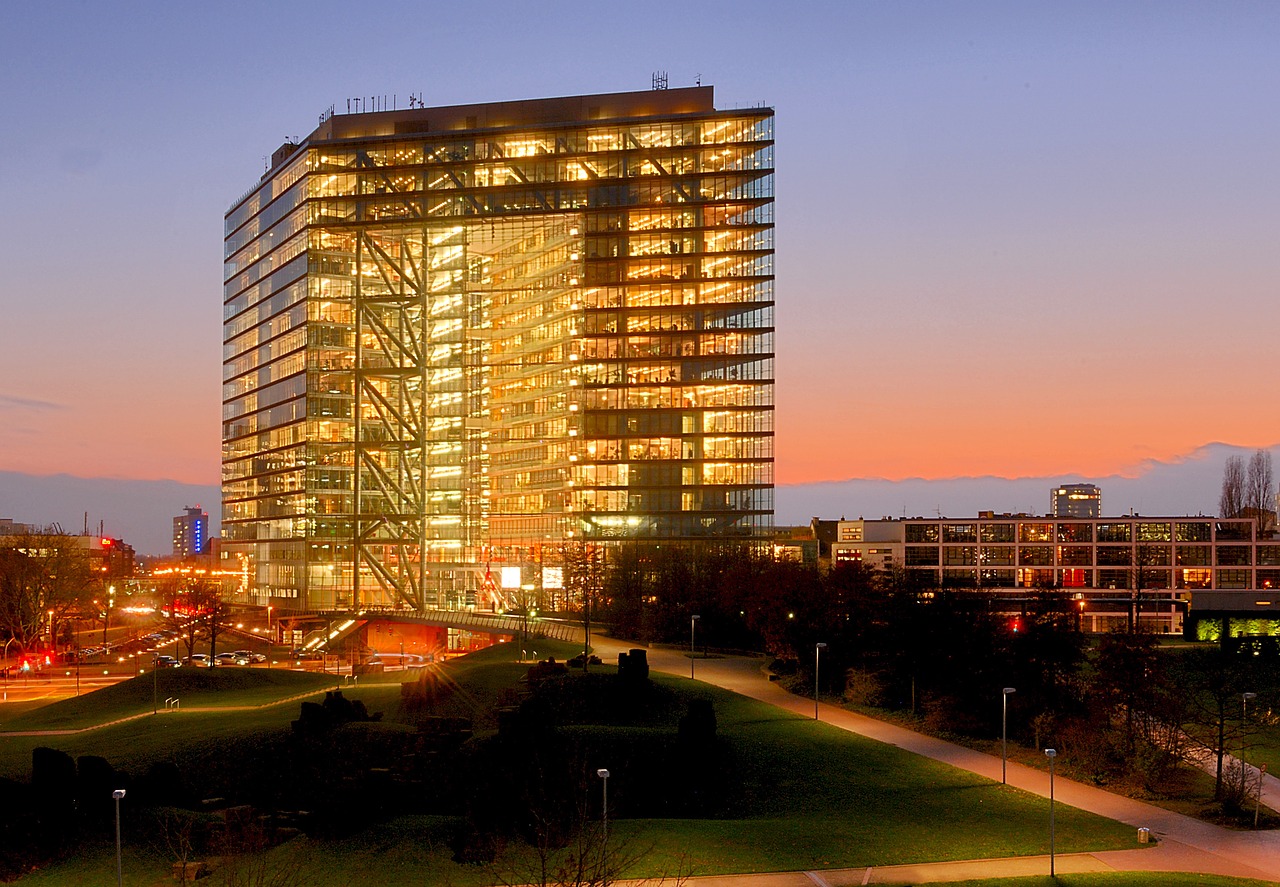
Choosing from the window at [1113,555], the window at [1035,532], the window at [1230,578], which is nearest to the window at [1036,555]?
the window at [1035,532]

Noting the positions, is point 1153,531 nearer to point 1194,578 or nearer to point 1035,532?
point 1194,578

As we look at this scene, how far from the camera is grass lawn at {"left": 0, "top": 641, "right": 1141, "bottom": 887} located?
128 feet

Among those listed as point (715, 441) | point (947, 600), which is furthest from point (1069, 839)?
point (715, 441)

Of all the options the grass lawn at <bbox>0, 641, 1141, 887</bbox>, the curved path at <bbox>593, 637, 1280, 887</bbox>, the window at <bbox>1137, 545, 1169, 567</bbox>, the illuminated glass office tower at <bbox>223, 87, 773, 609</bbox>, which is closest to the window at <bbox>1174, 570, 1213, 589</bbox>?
the window at <bbox>1137, 545, 1169, 567</bbox>

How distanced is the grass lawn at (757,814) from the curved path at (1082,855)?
99cm

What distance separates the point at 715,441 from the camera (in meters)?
156

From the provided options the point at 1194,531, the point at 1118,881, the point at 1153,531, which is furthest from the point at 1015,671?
the point at 1194,531

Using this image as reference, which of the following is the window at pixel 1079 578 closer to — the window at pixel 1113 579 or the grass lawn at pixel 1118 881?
the window at pixel 1113 579

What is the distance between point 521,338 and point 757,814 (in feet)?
392

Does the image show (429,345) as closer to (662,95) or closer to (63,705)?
(662,95)

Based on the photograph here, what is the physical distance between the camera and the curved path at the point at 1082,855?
125 feet

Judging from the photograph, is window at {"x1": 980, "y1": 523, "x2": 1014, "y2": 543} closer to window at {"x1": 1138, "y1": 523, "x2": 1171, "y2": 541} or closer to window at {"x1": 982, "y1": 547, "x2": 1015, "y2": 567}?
window at {"x1": 982, "y1": 547, "x2": 1015, "y2": 567}

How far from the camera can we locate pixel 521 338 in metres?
163

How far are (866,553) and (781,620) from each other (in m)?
86.5
